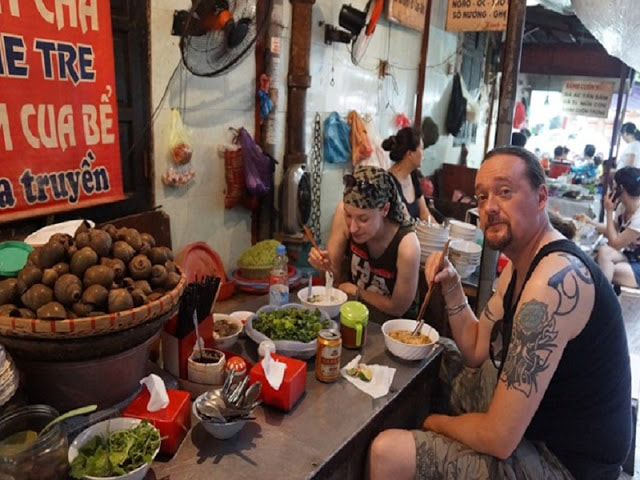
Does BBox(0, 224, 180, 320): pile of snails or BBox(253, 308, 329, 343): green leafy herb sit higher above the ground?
BBox(0, 224, 180, 320): pile of snails

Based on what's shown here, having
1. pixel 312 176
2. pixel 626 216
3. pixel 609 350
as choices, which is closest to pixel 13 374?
pixel 609 350

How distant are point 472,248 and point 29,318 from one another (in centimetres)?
285

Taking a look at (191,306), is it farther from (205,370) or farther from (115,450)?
(115,450)

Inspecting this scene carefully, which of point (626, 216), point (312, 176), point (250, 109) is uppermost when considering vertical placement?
point (250, 109)

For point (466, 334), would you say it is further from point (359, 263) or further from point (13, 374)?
point (13, 374)

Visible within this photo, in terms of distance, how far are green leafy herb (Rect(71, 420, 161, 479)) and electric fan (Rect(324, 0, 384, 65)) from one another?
160 inches

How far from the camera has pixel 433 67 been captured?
684 cm

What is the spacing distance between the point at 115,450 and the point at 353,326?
1.01 metres

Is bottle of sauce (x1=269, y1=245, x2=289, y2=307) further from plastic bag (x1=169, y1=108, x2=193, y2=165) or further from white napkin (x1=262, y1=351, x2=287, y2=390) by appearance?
plastic bag (x1=169, y1=108, x2=193, y2=165)

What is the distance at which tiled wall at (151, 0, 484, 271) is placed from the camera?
333 cm

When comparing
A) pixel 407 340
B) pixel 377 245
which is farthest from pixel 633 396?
pixel 407 340

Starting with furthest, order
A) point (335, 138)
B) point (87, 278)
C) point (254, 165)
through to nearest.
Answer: point (335, 138) < point (254, 165) < point (87, 278)

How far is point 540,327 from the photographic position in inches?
65.4

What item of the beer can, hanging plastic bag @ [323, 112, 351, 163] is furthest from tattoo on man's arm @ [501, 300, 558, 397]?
hanging plastic bag @ [323, 112, 351, 163]
